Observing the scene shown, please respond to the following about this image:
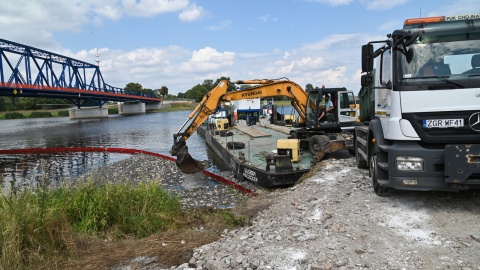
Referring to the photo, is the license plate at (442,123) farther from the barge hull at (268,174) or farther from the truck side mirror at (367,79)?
the barge hull at (268,174)

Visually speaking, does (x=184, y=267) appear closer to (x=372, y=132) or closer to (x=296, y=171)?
(x=372, y=132)

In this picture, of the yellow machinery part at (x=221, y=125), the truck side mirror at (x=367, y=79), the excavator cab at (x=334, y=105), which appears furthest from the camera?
the yellow machinery part at (x=221, y=125)

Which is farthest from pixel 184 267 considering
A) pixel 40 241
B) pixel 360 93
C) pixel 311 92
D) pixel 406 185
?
pixel 311 92

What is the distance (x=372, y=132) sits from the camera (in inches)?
276

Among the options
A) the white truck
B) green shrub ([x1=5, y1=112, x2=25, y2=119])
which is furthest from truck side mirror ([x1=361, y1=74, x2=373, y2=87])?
green shrub ([x1=5, y1=112, x2=25, y2=119])

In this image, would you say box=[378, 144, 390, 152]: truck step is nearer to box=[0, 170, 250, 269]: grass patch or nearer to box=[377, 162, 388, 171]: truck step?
box=[377, 162, 388, 171]: truck step

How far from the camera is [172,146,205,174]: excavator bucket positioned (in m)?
13.8

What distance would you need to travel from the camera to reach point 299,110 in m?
14.9

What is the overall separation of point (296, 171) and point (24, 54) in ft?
241

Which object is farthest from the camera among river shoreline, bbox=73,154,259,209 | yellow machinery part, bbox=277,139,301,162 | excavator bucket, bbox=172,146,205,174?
excavator bucket, bbox=172,146,205,174

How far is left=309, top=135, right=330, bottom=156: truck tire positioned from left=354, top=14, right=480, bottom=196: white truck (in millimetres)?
6361

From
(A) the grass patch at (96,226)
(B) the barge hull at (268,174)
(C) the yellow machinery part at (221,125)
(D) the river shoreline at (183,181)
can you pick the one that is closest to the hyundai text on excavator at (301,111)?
(D) the river shoreline at (183,181)

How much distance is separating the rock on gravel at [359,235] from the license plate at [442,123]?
1513 millimetres

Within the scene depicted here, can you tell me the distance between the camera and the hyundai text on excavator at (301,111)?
1377 cm
